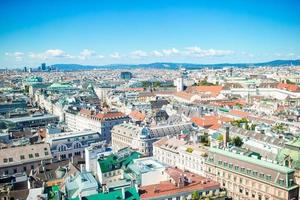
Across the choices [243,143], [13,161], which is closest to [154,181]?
[243,143]

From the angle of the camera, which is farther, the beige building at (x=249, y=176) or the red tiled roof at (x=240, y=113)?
the red tiled roof at (x=240, y=113)

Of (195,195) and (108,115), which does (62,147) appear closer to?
(108,115)

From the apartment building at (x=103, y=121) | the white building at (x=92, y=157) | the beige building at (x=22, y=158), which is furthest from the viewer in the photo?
the apartment building at (x=103, y=121)

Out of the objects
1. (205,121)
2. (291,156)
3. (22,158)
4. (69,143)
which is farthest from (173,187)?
(205,121)

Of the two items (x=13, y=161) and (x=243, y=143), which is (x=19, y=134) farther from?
(x=243, y=143)

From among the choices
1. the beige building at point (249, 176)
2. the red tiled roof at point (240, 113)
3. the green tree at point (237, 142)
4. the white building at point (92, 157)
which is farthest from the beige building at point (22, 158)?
the red tiled roof at point (240, 113)

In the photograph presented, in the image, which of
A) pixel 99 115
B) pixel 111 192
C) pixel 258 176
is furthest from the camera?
pixel 99 115

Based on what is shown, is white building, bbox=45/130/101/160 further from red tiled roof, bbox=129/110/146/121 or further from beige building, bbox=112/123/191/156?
red tiled roof, bbox=129/110/146/121

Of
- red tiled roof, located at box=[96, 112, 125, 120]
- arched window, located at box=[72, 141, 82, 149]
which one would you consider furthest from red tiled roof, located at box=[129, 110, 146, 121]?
arched window, located at box=[72, 141, 82, 149]

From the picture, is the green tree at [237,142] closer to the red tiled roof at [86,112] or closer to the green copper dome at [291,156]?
the green copper dome at [291,156]
